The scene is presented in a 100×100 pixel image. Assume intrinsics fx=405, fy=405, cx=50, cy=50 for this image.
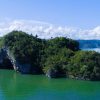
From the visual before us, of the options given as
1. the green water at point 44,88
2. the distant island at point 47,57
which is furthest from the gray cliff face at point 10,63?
the green water at point 44,88

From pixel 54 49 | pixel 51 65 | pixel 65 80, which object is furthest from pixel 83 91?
pixel 54 49

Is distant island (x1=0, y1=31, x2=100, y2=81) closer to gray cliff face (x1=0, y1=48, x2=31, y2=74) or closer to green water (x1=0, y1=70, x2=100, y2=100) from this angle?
gray cliff face (x1=0, y1=48, x2=31, y2=74)

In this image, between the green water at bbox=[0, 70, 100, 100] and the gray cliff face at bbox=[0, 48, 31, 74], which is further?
the gray cliff face at bbox=[0, 48, 31, 74]

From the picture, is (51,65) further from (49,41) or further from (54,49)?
(49,41)

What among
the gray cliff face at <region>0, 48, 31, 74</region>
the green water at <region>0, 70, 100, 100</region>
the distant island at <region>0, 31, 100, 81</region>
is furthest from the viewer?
the gray cliff face at <region>0, 48, 31, 74</region>

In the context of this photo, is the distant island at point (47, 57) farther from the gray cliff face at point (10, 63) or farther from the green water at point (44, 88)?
the green water at point (44, 88)

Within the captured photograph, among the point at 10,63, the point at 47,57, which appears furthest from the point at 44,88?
the point at 10,63

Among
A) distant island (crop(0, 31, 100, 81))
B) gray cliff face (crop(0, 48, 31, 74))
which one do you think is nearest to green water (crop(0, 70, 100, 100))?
distant island (crop(0, 31, 100, 81))

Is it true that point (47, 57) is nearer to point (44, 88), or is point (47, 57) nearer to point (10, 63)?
point (10, 63)
